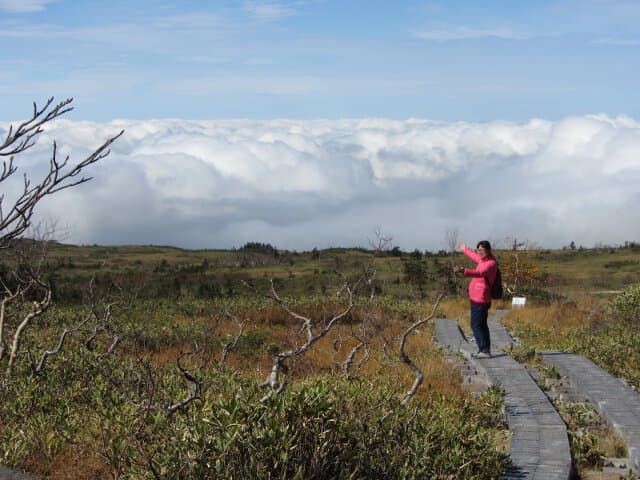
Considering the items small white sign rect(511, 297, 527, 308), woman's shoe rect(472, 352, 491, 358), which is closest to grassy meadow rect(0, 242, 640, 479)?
woman's shoe rect(472, 352, 491, 358)

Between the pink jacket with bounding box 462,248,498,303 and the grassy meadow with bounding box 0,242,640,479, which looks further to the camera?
the pink jacket with bounding box 462,248,498,303

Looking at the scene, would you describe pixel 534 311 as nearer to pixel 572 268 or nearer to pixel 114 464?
pixel 114 464

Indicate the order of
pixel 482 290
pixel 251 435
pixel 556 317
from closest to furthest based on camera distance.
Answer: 1. pixel 251 435
2. pixel 482 290
3. pixel 556 317

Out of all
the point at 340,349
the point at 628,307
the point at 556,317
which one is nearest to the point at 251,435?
the point at 340,349

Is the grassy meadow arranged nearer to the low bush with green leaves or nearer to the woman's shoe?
the low bush with green leaves

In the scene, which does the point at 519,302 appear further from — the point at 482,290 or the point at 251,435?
the point at 251,435

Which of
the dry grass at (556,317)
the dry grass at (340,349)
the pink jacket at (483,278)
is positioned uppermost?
the pink jacket at (483,278)

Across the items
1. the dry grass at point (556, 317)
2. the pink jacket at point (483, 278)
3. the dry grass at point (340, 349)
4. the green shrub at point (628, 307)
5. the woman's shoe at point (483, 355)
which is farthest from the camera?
the dry grass at point (556, 317)

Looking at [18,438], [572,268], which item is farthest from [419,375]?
[572,268]

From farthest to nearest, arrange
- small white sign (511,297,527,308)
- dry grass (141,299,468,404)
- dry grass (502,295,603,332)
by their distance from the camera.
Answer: small white sign (511,297,527,308) < dry grass (502,295,603,332) < dry grass (141,299,468,404)

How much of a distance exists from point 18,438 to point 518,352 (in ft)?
23.0

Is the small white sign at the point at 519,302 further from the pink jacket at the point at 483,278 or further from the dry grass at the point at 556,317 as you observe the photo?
the pink jacket at the point at 483,278

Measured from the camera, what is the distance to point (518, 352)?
9.78 meters

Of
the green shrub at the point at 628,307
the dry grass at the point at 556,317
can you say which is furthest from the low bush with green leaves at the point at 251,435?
the dry grass at the point at 556,317
